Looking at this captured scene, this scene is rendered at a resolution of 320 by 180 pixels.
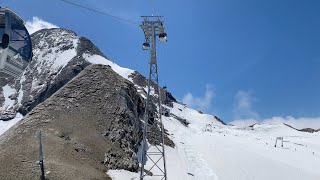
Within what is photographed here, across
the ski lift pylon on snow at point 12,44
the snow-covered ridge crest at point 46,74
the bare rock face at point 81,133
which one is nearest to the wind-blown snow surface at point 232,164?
the bare rock face at point 81,133

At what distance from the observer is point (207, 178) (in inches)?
2058

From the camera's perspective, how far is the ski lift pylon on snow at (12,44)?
24.6m

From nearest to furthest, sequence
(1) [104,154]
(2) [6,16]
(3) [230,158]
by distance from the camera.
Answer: (2) [6,16], (1) [104,154], (3) [230,158]

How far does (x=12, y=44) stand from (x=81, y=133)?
75.9 feet

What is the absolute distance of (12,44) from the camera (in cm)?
2525

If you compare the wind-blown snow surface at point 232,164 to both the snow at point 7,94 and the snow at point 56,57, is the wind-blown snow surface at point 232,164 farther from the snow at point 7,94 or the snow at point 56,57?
the snow at point 56,57

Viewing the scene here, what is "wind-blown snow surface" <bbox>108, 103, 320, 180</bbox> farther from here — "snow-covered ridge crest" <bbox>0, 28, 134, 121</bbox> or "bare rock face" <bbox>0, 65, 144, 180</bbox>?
"snow-covered ridge crest" <bbox>0, 28, 134, 121</bbox>

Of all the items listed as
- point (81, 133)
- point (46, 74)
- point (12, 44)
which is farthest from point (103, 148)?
point (46, 74)

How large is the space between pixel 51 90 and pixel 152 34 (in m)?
136

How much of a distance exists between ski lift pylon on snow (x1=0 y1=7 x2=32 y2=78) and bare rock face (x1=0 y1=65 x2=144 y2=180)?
11424mm

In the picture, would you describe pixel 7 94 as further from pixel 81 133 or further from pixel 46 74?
pixel 81 133

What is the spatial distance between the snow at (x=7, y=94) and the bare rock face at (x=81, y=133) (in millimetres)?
109037

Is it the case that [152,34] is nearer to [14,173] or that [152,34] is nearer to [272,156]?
[14,173]

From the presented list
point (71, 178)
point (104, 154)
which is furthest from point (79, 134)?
point (71, 178)
